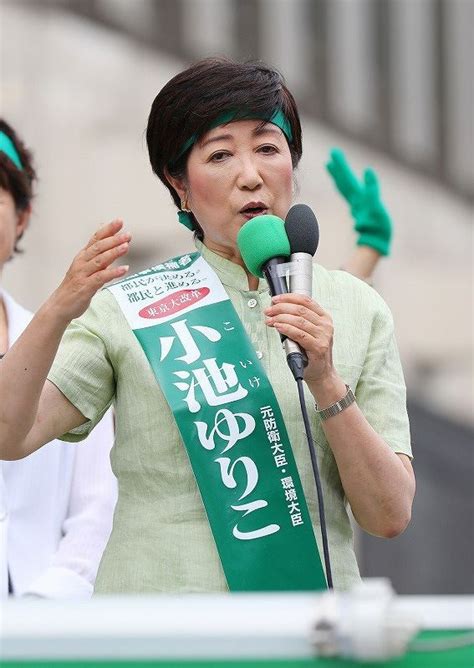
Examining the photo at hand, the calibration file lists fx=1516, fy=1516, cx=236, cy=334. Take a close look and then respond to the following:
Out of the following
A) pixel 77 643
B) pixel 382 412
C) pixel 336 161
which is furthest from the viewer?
pixel 336 161

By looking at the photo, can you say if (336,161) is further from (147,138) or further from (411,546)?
(411,546)

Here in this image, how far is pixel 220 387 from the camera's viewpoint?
2109mm

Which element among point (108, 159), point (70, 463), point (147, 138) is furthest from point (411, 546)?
point (147, 138)

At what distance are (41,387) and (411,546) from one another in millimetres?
4289

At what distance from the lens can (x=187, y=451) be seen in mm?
2082

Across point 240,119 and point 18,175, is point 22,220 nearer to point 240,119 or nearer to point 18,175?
point 18,175

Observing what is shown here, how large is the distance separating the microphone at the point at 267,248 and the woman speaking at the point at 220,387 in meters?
0.01

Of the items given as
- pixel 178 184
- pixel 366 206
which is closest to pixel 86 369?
pixel 178 184

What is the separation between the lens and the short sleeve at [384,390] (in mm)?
2166

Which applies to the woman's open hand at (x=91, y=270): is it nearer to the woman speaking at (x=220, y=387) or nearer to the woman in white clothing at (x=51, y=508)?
the woman speaking at (x=220, y=387)

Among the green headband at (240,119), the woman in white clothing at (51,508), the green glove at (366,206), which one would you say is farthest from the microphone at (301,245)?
the green glove at (366,206)

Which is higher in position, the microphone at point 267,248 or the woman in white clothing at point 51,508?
the microphone at point 267,248

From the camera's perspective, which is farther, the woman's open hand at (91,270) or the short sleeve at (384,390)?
the short sleeve at (384,390)

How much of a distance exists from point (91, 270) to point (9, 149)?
1137 millimetres
